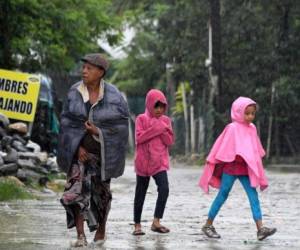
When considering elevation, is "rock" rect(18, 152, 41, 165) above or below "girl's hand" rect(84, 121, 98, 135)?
below

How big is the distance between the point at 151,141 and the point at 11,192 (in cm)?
466

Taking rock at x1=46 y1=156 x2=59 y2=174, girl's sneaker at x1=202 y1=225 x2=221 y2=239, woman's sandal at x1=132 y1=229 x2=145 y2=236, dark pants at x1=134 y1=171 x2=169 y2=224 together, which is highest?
dark pants at x1=134 y1=171 x2=169 y2=224

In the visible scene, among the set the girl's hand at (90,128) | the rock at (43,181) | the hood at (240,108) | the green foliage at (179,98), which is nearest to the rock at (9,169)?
the rock at (43,181)

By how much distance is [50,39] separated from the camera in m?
22.1

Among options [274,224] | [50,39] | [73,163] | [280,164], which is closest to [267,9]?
[280,164]

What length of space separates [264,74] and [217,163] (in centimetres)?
2182

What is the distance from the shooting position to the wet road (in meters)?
9.61

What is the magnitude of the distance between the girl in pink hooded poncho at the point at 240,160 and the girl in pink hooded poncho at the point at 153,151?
0.53m

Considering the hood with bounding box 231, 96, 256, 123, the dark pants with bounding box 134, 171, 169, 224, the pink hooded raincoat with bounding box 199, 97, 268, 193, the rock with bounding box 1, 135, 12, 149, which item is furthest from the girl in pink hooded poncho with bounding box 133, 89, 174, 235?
the rock with bounding box 1, 135, 12, 149

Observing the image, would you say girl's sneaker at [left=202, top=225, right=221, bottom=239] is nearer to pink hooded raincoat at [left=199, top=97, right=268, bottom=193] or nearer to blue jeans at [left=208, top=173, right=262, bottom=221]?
blue jeans at [left=208, top=173, right=262, bottom=221]

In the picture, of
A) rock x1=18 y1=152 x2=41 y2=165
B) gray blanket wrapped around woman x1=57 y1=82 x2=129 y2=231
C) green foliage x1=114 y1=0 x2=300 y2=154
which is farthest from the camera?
green foliage x1=114 y1=0 x2=300 y2=154

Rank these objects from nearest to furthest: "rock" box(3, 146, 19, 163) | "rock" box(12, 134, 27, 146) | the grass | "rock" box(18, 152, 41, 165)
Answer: the grass, "rock" box(3, 146, 19, 163), "rock" box(18, 152, 41, 165), "rock" box(12, 134, 27, 146)

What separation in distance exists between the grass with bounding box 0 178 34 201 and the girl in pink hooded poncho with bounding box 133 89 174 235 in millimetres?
4198

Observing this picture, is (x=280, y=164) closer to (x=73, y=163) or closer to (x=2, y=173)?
(x=2, y=173)
